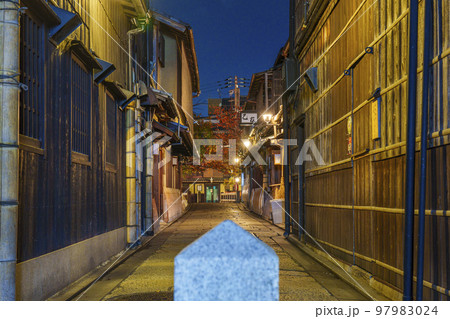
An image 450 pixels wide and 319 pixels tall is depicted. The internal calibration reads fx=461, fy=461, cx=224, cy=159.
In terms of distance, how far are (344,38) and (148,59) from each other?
11.9m

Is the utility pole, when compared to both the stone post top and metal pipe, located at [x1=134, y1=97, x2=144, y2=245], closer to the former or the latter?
metal pipe, located at [x1=134, y1=97, x2=144, y2=245]

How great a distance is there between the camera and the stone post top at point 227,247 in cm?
234

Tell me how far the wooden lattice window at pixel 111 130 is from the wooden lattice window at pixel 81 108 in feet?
6.34

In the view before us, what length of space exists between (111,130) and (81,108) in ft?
9.74

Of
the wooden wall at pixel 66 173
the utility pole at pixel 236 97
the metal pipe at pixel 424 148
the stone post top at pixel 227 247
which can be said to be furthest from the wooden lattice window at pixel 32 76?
the utility pole at pixel 236 97

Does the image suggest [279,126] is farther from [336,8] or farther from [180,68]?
[336,8]

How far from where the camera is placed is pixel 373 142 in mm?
8375

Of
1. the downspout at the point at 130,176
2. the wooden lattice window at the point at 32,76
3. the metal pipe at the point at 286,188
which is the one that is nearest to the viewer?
the wooden lattice window at the point at 32,76

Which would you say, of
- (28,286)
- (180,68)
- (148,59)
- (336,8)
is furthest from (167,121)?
(28,286)

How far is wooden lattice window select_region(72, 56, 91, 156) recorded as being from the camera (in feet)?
31.2

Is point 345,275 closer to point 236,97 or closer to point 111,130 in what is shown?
point 111,130

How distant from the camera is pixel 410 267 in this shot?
19.1ft

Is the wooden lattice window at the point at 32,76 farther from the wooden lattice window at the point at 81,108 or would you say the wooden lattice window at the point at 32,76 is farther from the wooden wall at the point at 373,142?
the wooden wall at the point at 373,142

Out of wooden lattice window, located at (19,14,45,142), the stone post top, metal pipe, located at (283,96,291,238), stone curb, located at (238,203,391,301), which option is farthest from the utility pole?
the stone post top
